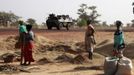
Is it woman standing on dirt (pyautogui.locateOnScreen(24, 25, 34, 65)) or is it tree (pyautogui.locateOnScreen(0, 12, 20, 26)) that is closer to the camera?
woman standing on dirt (pyautogui.locateOnScreen(24, 25, 34, 65))

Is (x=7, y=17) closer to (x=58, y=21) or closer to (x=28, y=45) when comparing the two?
(x=58, y=21)

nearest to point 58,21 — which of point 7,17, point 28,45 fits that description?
→ point 28,45

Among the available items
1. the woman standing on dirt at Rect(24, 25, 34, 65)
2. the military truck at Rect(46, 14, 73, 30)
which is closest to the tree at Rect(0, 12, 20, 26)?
the military truck at Rect(46, 14, 73, 30)

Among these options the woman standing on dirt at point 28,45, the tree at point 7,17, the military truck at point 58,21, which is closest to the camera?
the woman standing on dirt at point 28,45

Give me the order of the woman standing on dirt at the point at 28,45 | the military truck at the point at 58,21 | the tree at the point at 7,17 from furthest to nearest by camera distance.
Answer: the tree at the point at 7,17 < the military truck at the point at 58,21 < the woman standing on dirt at the point at 28,45

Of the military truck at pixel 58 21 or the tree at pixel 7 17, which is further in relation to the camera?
the tree at pixel 7 17

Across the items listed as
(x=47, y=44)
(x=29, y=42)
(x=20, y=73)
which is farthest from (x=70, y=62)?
(x=47, y=44)

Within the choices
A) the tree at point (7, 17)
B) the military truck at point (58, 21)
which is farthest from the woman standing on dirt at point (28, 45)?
the tree at point (7, 17)

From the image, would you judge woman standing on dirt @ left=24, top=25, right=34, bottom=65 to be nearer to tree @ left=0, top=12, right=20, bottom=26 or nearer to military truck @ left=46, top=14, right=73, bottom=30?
military truck @ left=46, top=14, right=73, bottom=30

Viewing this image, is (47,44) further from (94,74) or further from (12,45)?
(94,74)

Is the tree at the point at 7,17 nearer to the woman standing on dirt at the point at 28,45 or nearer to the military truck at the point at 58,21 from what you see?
the military truck at the point at 58,21

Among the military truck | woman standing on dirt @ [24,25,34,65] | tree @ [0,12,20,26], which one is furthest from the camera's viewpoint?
tree @ [0,12,20,26]

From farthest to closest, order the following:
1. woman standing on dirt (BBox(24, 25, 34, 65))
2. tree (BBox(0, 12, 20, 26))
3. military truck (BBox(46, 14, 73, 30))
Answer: tree (BBox(0, 12, 20, 26))
military truck (BBox(46, 14, 73, 30))
woman standing on dirt (BBox(24, 25, 34, 65))

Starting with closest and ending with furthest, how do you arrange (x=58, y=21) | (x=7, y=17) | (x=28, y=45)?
(x=28, y=45) < (x=58, y=21) < (x=7, y=17)
